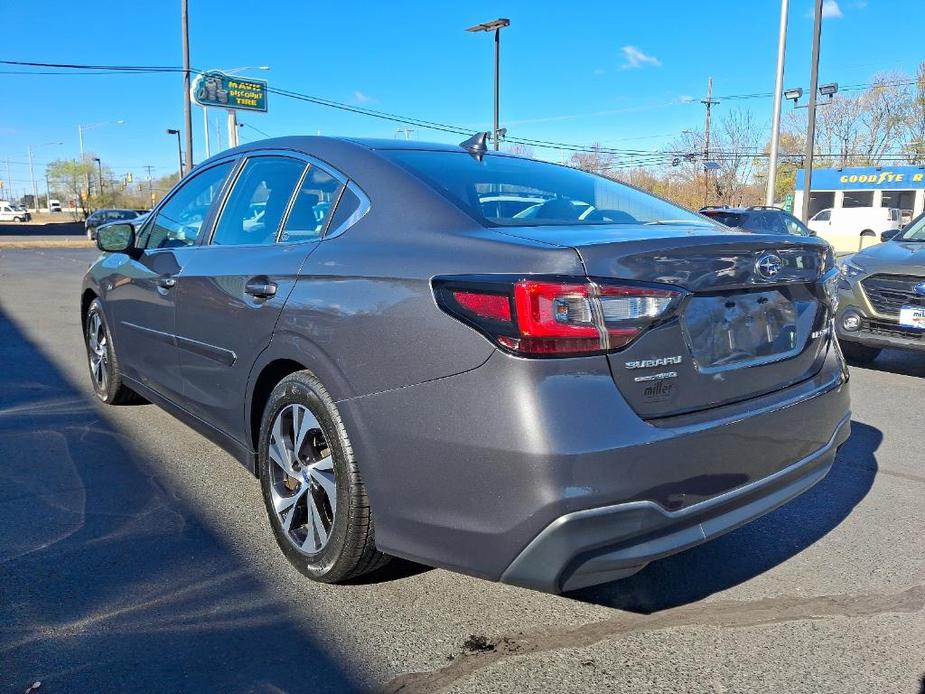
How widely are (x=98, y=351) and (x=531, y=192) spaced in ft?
11.8

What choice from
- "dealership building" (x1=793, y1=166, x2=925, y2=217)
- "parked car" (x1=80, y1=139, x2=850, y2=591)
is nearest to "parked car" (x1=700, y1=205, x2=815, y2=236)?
"parked car" (x1=80, y1=139, x2=850, y2=591)

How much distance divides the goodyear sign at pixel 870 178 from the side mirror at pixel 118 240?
38133 millimetres

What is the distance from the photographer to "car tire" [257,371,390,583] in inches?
96.7

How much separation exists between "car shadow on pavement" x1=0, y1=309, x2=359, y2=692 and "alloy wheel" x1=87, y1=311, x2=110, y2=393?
3.18ft

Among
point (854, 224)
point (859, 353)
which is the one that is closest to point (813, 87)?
point (859, 353)

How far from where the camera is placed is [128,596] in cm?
266

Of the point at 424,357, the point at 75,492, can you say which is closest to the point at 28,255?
the point at 75,492

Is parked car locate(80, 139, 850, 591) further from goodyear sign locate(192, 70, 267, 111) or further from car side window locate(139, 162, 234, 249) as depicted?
goodyear sign locate(192, 70, 267, 111)

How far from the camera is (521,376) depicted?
198cm

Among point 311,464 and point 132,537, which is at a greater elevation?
point 311,464

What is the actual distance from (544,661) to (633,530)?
60 centimetres

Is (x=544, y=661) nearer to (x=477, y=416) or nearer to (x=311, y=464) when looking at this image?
(x=477, y=416)

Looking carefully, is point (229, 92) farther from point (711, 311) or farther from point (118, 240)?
point (711, 311)

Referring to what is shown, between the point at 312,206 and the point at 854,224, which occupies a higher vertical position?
the point at 854,224
